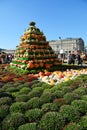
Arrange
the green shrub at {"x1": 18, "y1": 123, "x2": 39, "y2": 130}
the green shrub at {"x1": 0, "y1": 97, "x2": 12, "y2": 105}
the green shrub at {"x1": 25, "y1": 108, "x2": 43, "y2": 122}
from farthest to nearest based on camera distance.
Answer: the green shrub at {"x1": 0, "y1": 97, "x2": 12, "y2": 105} → the green shrub at {"x1": 25, "y1": 108, "x2": 43, "y2": 122} → the green shrub at {"x1": 18, "y1": 123, "x2": 39, "y2": 130}

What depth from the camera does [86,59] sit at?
31.1 meters

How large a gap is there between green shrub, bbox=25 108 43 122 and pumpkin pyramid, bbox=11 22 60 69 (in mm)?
10769

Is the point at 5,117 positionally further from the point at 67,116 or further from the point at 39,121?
the point at 67,116

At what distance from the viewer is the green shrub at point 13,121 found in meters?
6.17

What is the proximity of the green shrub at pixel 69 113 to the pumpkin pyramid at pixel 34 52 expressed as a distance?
36.1 ft

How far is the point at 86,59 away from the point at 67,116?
25322 millimetres

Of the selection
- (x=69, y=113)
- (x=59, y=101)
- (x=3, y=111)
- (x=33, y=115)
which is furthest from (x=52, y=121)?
(x=3, y=111)

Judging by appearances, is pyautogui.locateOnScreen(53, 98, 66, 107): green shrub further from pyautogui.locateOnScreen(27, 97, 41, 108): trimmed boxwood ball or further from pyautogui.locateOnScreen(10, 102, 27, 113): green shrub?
pyautogui.locateOnScreen(10, 102, 27, 113): green shrub

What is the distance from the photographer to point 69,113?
6.23 metres

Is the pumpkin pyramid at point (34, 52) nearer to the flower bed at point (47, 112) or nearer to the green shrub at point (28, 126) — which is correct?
the flower bed at point (47, 112)

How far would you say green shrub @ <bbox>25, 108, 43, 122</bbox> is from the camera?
251 inches

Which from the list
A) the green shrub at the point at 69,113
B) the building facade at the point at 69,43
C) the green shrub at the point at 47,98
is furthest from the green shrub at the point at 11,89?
the building facade at the point at 69,43

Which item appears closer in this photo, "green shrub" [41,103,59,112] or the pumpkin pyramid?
"green shrub" [41,103,59,112]

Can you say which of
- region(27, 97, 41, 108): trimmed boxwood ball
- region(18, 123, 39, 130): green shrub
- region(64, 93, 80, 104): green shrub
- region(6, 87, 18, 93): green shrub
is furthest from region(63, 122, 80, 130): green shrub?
region(6, 87, 18, 93): green shrub
